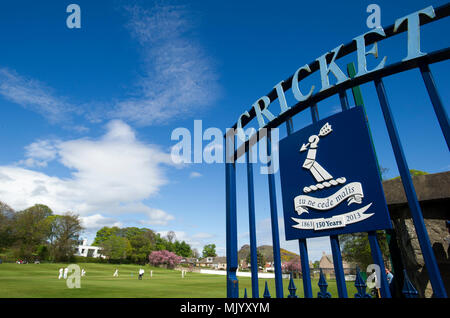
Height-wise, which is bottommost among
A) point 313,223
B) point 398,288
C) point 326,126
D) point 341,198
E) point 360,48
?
point 398,288

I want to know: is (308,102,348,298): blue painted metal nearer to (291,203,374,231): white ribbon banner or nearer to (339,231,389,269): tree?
(291,203,374,231): white ribbon banner

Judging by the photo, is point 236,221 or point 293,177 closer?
point 293,177

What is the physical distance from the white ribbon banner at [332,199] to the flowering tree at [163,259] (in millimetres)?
70858

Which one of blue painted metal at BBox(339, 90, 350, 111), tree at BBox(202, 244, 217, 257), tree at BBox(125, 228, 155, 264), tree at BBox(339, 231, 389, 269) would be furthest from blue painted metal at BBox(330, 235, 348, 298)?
tree at BBox(202, 244, 217, 257)

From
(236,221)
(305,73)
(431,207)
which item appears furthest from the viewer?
(236,221)

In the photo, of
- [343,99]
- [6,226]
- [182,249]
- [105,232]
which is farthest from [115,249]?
[343,99]

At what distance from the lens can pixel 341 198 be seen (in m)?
3.74

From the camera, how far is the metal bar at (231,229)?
16.9ft

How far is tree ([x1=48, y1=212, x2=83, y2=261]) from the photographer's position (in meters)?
51.4

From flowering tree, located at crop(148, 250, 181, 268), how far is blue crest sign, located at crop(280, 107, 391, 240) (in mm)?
70778

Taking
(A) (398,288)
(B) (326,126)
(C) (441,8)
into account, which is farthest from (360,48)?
(A) (398,288)

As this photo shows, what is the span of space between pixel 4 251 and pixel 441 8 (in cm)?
6785
